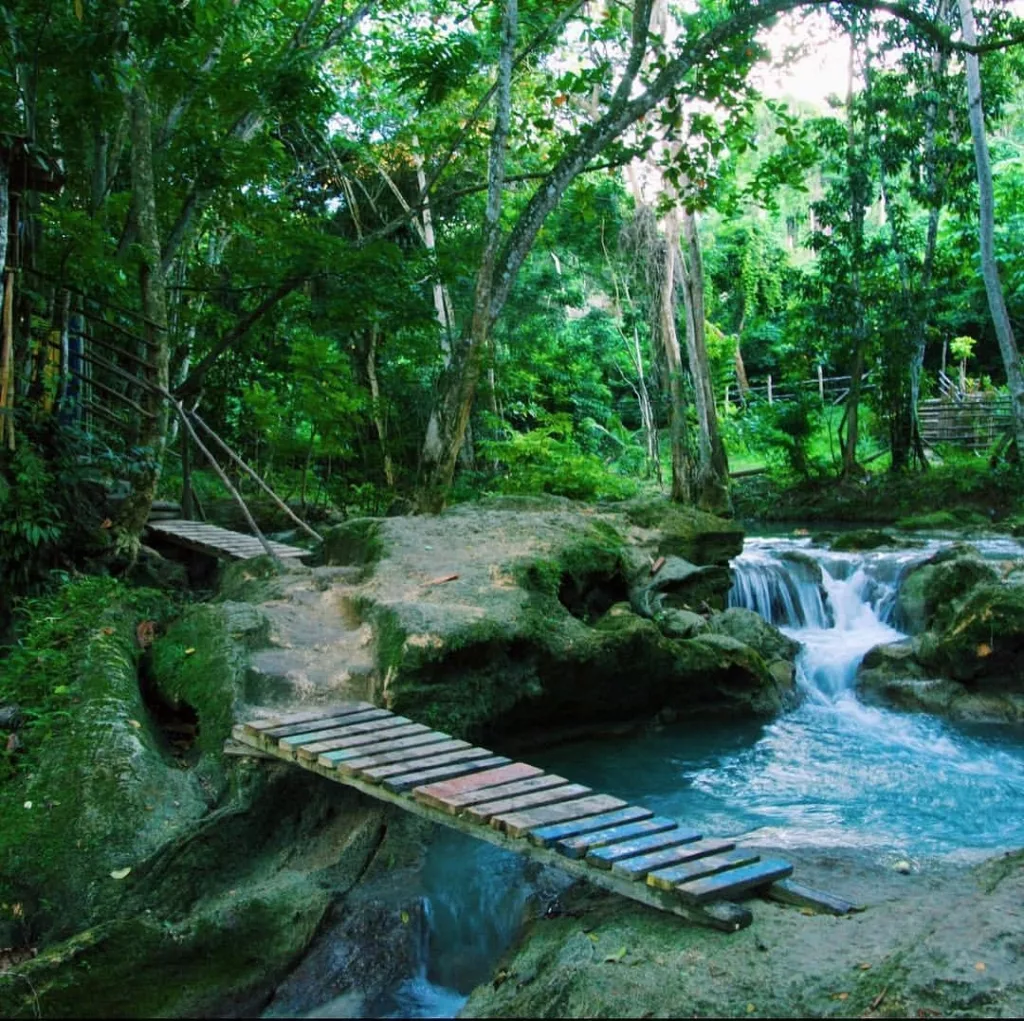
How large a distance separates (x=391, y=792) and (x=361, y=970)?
30.3 inches

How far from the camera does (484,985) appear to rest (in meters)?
3.62

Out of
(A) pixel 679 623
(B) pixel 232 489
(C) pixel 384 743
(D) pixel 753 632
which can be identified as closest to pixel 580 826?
(C) pixel 384 743

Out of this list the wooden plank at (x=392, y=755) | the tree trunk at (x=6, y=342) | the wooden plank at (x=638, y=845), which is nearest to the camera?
the wooden plank at (x=638, y=845)

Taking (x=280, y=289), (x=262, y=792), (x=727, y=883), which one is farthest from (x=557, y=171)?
(x=727, y=883)

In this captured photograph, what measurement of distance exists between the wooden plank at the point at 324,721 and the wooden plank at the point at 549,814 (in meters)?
1.58

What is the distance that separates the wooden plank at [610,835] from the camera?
12.4 ft

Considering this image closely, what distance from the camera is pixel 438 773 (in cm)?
455

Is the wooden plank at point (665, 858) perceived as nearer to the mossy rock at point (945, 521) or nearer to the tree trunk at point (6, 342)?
the tree trunk at point (6, 342)

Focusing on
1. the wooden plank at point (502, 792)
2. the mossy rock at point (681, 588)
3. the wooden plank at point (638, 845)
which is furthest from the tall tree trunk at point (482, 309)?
the wooden plank at point (638, 845)

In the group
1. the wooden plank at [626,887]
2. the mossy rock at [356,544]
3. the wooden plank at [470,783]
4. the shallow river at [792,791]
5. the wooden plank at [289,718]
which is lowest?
the shallow river at [792,791]

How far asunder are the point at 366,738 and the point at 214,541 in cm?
576

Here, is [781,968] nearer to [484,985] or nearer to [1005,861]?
[484,985]

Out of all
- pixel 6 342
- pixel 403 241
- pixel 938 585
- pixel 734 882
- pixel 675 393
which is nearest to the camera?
pixel 734 882

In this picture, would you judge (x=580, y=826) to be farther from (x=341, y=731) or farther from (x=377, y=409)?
(x=377, y=409)
